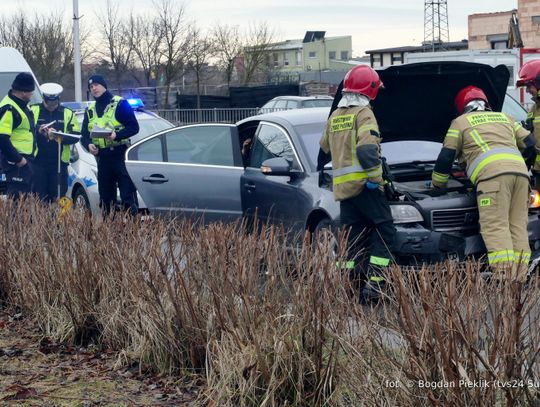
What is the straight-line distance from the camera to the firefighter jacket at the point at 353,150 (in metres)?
7.29

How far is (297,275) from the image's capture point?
469cm

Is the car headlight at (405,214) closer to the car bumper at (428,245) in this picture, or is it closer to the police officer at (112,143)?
the car bumper at (428,245)

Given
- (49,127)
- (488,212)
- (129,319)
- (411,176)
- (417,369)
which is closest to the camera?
(417,369)

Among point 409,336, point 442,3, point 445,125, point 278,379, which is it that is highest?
point 442,3

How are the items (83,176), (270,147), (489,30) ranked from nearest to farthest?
(270,147), (83,176), (489,30)

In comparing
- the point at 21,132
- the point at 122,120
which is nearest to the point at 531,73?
the point at 122,120

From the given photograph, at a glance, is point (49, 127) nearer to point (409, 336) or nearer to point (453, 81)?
point (453, 81)

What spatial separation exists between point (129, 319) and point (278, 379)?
1.54m

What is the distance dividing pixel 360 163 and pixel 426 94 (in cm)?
147

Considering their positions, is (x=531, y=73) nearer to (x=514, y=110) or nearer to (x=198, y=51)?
(x=514, y=110)

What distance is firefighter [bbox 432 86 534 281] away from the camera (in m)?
7.24

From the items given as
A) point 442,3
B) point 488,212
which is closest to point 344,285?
point 488,212

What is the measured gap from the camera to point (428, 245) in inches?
288

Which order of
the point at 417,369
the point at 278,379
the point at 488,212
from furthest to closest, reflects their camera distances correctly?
1. the point at 488,212
2. the point at 278,379
3. the point at 417,369
